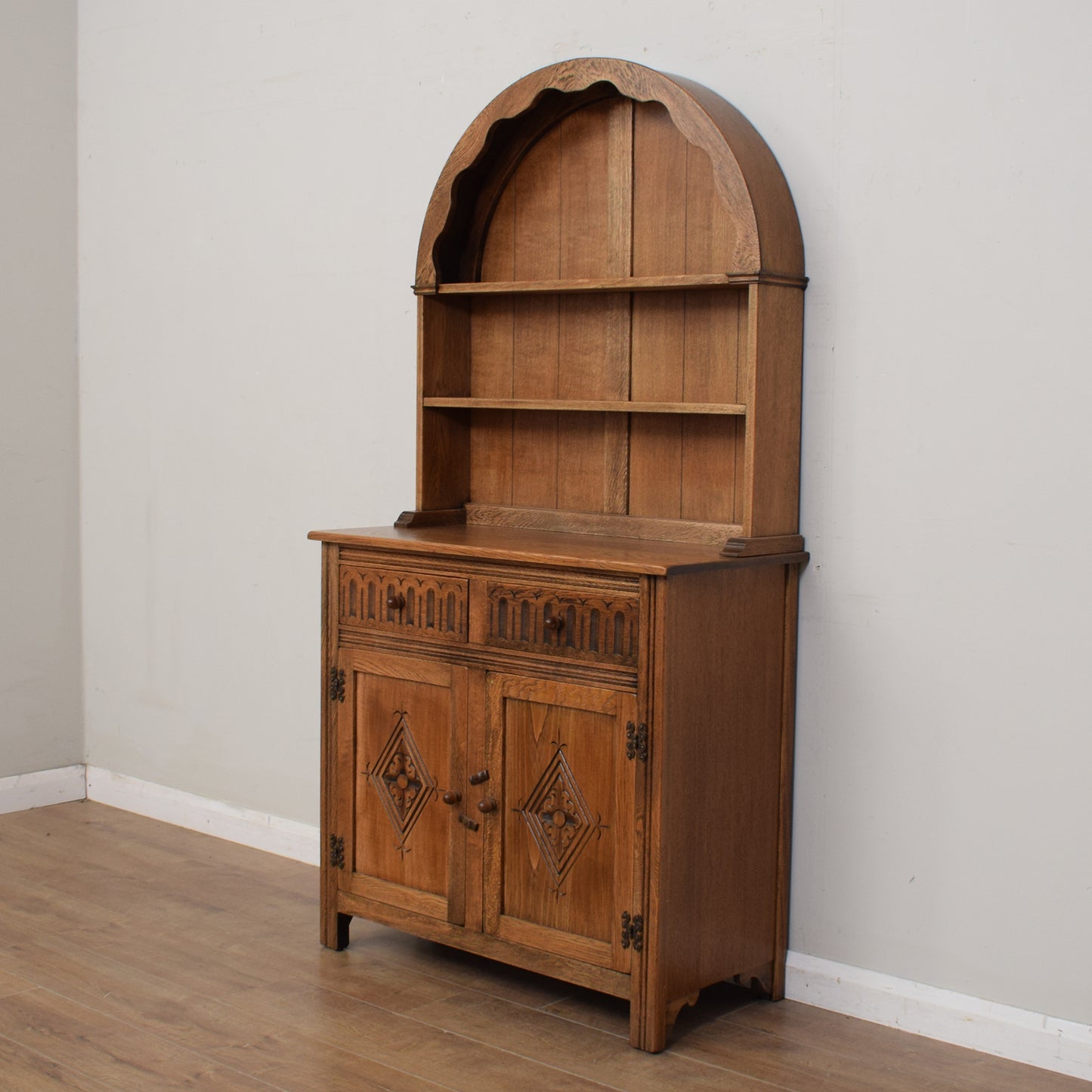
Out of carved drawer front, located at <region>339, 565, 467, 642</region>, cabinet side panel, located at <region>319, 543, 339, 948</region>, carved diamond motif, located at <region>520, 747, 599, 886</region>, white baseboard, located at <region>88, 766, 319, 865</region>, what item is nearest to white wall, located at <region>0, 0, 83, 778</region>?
white baseboard, located at <region>88, 766, 319, 865</region>

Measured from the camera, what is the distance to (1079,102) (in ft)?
9.21

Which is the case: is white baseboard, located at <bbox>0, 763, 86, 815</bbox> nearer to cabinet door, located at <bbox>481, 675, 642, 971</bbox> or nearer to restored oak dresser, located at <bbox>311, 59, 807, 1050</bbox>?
restored oak dresser, located at <bbox>311, 59, 807, 1050</bbox>

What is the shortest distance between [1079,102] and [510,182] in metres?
1.48

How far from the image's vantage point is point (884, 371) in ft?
10.2

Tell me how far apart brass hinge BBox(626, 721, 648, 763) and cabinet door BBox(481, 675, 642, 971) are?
0.02 meters

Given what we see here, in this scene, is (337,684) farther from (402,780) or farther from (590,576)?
(590,576)

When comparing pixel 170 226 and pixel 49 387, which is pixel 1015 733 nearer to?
pixel 170 226

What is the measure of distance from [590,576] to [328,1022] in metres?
1.18

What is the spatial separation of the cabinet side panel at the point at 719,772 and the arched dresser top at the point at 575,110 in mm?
755

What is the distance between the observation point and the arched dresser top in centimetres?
308

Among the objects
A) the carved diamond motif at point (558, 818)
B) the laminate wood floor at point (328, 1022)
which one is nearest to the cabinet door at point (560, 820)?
the carved diamond motif at point (558, 818)

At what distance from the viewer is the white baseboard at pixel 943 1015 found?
2.93 m

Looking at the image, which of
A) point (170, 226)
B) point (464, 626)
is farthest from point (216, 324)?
point (464, 626)

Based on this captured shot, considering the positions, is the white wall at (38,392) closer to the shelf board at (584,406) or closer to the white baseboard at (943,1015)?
the shelf board at (584,406)
